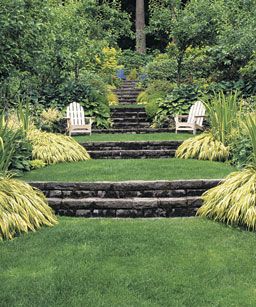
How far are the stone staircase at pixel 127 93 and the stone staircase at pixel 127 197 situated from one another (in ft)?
32.3

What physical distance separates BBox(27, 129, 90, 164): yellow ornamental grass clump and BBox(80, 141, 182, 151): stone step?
0.49m

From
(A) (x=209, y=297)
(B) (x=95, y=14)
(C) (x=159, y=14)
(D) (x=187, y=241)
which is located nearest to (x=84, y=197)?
(D) (x=187, y=241)

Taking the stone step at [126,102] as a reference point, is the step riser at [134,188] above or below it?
below

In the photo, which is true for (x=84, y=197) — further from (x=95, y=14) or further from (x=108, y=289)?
(x=95, y=14)

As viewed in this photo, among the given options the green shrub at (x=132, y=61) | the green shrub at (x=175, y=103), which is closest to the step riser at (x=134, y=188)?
the green shrub at (x=175, y=103)

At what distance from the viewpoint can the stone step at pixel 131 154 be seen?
899 cm

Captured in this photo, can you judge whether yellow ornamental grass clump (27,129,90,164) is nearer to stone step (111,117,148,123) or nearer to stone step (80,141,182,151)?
stone step (80,141,182,151)

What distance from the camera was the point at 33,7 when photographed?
17.3 ft

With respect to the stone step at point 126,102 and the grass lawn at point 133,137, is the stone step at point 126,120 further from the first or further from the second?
the stone step at point 126,102

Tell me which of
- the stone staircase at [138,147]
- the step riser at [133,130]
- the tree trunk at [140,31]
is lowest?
the stone staircase at [138,147]

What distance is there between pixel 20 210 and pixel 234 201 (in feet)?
8.08

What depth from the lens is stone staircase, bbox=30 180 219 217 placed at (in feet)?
18.9

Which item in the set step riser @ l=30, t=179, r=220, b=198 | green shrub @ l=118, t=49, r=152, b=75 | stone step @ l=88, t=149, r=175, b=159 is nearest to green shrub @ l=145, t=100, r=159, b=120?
stone step @ l=88, t=149, r=175, b=159

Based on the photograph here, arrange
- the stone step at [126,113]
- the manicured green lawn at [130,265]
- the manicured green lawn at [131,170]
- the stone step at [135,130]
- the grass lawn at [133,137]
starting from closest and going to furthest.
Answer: the manicured green lawn at [130,265] → the manicured green lawn at [131,170] → the grass lawn at [133,137] → the stone step at [135,130] → the stone step at [126,113]
